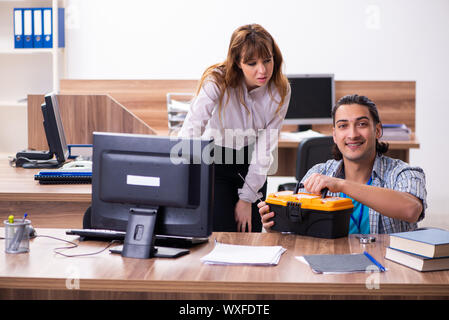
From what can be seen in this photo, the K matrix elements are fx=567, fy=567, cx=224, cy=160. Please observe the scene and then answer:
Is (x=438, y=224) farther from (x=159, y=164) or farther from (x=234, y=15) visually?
(x=159, y=164)

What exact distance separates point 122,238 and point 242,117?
916 millimetres

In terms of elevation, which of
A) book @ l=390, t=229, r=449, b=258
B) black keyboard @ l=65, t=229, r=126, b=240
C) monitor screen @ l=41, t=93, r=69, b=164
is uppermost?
monitor screen @ l=41, t=93, r=69, b=164

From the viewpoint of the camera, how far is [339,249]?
1.58m

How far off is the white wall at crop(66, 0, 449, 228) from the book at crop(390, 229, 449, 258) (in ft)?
11.5

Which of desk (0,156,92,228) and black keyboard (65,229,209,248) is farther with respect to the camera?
desk (0,156,92,228)

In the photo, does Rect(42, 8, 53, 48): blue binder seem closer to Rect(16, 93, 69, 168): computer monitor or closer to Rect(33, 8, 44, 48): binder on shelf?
Rect(33, 8, 44, 48): binder on shelf

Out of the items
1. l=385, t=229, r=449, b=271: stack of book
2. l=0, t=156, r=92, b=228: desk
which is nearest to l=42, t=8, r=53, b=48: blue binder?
l=0, t=156, r=92, b=228: desk

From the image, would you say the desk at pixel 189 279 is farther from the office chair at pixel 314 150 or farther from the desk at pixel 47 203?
the office chair at pixel 314 150

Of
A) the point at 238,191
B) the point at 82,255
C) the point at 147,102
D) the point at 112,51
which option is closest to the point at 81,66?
the point at 112,51

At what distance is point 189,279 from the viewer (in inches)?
51.4

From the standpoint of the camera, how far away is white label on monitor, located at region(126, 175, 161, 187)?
1.51m

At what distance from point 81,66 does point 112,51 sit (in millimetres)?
305

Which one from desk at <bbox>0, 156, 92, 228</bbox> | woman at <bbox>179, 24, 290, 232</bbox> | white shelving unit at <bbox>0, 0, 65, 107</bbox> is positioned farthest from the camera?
white shelving unit at <bbox>0, 0, 65, 107</bbox>

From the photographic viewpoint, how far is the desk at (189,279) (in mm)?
1286
